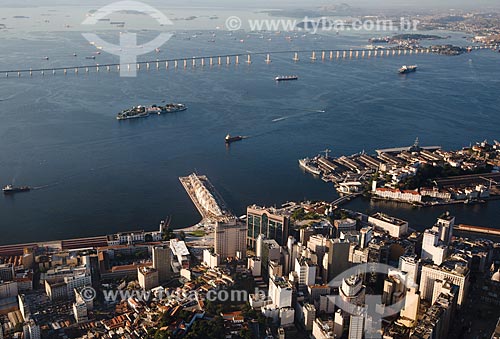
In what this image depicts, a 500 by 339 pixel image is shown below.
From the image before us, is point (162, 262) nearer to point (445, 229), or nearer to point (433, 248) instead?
point (433, 248)

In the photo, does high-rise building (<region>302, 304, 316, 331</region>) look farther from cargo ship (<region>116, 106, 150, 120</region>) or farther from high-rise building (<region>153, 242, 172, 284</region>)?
cargo ship (<region>116, 106, 150, 120</region>)

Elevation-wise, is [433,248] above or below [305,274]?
above

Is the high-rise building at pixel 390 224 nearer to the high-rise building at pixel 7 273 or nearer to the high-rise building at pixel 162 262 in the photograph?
the high-rise building at pixel 162 262

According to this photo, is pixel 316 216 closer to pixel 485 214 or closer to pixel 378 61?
pixel 485 214

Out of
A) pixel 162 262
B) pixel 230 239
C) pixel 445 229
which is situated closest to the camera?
pixel 162 262

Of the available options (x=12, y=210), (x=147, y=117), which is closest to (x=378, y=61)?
(x=147, y=117)

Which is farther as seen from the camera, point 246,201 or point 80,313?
point 246,201

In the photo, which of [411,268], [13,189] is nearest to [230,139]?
[13,189]

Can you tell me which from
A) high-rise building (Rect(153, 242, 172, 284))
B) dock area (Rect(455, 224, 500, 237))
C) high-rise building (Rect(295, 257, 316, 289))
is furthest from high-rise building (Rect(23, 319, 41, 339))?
dock area (Rect(455, 224, 500, 237))

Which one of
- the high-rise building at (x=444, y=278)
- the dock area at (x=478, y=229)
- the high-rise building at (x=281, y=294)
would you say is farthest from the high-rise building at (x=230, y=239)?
the dock area at (x=478, y=229)
